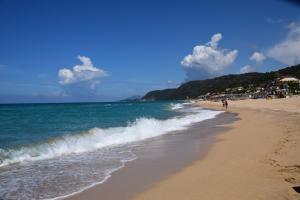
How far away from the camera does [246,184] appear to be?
20.4 ft

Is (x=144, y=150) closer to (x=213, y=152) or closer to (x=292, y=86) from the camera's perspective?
(x=213, y=152)

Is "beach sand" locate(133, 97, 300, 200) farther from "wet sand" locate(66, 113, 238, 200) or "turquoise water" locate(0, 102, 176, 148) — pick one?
"turquoise water" locate(0, 102, 176, 148)

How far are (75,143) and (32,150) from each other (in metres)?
1.98

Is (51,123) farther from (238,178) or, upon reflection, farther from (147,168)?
(238,178)

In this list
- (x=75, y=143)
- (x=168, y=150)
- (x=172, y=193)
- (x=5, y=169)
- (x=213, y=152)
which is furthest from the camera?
(x=75, y=143)

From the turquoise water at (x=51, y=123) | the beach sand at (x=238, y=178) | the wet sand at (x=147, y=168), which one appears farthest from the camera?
the turquoise water at (x=51, y=123)

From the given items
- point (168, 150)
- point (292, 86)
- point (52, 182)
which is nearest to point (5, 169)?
point (52, 182)

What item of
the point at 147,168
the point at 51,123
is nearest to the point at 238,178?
the point at 147,168

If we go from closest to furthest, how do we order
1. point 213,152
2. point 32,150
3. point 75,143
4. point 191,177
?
point 191,177 < point 213,152 < point 32,150 < point 75,143

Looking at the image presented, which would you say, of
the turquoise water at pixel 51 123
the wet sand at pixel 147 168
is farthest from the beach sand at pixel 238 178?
the turquoise water at pixel 51 123

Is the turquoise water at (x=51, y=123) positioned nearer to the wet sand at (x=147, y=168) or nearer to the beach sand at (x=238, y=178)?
the wet sand at (x=147, y=168)

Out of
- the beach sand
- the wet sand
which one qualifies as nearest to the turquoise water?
the wet sand

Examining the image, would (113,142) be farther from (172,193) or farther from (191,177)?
(172,193)

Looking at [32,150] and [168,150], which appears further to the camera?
[32,150]
